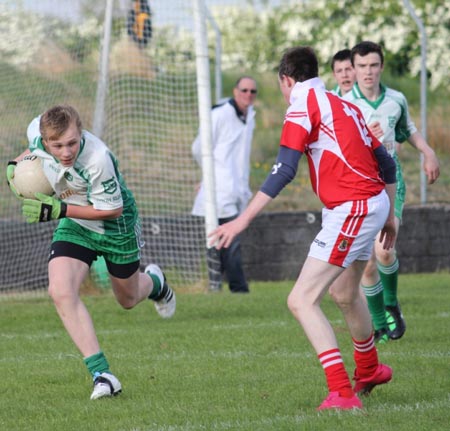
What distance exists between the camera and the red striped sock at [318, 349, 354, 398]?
5.54 metres

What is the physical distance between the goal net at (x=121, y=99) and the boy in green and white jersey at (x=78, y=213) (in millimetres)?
5904

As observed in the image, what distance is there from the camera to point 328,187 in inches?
227

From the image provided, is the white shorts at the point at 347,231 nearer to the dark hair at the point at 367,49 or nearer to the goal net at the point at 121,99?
the dark hair at the point at 367,49

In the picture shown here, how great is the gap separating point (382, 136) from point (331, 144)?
2.98 meters

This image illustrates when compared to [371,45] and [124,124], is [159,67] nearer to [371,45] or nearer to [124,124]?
[124,124]

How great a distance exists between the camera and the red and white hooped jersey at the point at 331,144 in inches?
223

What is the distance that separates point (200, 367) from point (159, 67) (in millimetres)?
7038

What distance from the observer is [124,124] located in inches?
533

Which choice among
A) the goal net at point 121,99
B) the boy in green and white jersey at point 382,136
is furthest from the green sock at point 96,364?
the goal net at point 121,99

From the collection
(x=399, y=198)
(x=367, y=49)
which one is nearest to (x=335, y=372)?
(x=399, y=198)

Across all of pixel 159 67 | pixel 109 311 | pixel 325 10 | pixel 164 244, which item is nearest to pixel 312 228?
pixel 164 244

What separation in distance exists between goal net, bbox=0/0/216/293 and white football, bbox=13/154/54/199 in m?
6.30

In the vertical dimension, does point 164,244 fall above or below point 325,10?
below

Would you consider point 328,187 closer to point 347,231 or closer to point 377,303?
point 347,231
